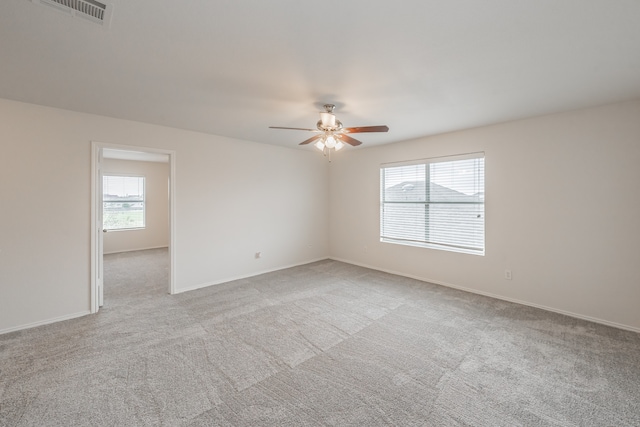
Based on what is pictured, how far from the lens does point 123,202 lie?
7.18 meters

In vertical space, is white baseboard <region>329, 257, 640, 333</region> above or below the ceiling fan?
below

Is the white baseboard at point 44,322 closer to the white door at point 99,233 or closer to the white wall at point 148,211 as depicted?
the white door at point 99,233

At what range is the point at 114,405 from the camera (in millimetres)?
1803

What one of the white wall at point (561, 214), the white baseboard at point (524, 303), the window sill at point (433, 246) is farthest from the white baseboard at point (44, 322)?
the white wall at point (561, 214)

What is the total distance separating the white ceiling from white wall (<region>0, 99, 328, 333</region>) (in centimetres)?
44

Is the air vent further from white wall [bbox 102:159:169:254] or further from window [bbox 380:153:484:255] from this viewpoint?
white wall [bbox 102:159:169:254]

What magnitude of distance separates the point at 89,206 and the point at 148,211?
473cm

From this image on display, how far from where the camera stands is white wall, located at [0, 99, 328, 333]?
287 centimetres

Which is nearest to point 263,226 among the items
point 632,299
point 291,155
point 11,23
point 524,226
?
point 291,155

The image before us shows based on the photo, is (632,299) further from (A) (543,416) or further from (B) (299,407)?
(B) (299,407)

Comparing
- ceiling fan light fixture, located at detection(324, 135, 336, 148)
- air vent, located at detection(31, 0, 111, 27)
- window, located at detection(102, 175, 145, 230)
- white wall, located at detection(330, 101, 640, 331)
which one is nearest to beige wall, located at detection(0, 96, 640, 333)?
white wall, located at detection(330, 101, 640, 331)

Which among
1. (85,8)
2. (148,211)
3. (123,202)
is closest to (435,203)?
(85,8)

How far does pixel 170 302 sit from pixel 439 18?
4.17 metres

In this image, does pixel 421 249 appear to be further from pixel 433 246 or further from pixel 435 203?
pixel 435 203
